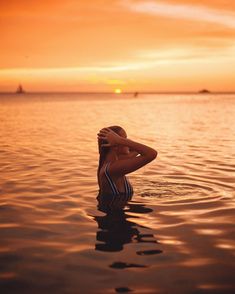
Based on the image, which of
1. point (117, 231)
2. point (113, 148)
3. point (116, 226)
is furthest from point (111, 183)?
point (117, 231)

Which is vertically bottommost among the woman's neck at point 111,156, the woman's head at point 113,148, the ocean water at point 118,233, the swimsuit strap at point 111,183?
the ocean water at point 118,233

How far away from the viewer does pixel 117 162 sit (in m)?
7.29

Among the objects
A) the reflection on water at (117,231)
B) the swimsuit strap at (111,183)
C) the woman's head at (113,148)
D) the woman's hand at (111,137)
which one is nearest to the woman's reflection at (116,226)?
the reflection on water at (117,231)

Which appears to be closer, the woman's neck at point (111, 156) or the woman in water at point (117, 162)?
the woman in water at point (117, 162)

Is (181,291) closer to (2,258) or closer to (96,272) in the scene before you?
(96,272)

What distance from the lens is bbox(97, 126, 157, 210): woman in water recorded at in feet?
22.7

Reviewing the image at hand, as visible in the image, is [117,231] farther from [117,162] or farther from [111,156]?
[111,156]

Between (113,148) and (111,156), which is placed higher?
(113,148)

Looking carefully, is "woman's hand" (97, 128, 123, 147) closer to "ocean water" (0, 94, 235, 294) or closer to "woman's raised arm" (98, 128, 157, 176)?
→ "woman's raised arm" (98, 128, 157, 176)

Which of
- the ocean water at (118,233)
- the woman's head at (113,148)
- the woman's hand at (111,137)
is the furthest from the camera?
the woman's head at (113,148)

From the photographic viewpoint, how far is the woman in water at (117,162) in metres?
6.91

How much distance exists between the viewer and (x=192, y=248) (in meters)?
5.98

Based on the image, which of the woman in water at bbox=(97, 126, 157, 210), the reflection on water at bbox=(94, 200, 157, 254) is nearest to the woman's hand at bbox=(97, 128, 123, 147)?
the woman in water at bbox=(97, 126, 157, 210)

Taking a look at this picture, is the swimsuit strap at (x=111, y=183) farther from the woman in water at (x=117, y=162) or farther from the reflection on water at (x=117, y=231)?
the reflection on water at (x=117, y=231)
